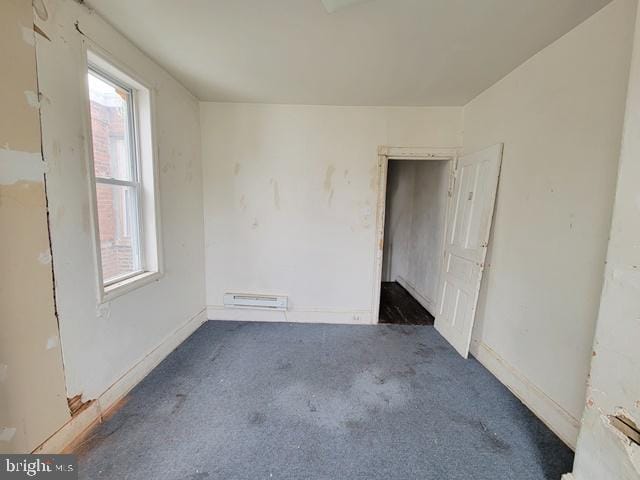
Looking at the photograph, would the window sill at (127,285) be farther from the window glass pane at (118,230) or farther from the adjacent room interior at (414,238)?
the adjacent room interior at (414,238)

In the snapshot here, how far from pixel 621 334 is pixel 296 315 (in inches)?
105

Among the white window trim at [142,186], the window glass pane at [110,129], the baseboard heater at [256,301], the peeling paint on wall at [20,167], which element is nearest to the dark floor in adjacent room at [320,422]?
the baseboard heater at [256,301]

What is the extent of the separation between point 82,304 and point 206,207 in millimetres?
1677

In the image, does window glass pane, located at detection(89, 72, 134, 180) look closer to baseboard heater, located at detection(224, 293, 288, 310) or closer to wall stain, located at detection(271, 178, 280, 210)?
wall stain, located at detection(271, 178, 280, 210)

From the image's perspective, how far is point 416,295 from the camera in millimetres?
4113

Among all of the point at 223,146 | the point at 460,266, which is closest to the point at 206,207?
the point at 223,146

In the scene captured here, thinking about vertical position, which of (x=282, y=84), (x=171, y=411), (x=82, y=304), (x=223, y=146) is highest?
(x=282, y=84)

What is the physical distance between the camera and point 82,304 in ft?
5.05

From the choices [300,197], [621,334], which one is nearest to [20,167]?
[300,197]

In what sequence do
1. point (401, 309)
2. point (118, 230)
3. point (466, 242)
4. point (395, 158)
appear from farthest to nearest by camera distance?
1. point (401, 309)
2. point (395, 158)
3. point (466, 242)
4. point (118, 230)

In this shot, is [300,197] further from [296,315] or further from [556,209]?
[556,209]

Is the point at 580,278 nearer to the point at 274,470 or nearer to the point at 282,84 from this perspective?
the point at 274,470

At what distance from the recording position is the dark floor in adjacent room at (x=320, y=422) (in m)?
1.38

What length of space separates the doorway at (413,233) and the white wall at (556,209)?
3.21ft
